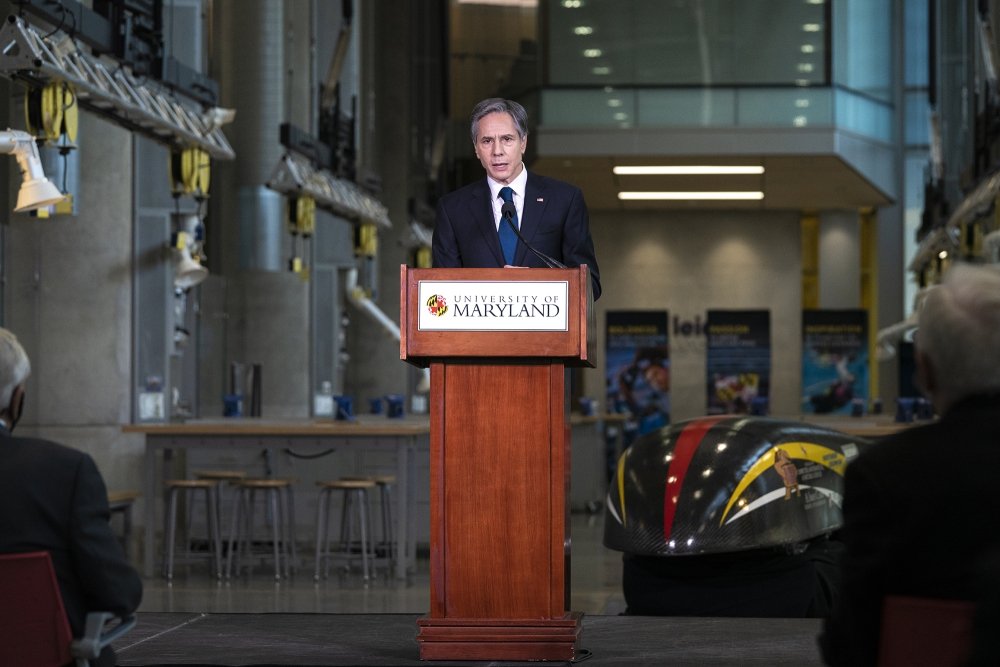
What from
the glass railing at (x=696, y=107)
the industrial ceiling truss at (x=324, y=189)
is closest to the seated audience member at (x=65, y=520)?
the industrial ceiling truss at (x=324, y=189)

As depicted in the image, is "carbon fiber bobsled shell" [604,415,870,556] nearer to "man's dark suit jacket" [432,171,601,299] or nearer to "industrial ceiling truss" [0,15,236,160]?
"man's dark suit jacket" [432,171,601,299]

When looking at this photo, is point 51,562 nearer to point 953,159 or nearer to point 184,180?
point 184,180

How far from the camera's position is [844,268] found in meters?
25.2

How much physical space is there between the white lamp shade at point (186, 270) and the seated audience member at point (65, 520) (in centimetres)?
880

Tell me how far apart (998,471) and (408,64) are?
20.3 metres

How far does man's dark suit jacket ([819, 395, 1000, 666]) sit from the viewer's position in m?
2.13

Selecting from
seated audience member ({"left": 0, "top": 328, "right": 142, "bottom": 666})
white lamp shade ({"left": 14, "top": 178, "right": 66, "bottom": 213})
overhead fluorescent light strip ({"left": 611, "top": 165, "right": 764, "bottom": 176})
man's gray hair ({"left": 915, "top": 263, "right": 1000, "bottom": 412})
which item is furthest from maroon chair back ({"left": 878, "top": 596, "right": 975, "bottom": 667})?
overhead fluorescent light strip ({"left": 611, "top": 165, "right": 764, "bottom": 176})

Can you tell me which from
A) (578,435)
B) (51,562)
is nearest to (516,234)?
(51,562)

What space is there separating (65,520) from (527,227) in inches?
72.5

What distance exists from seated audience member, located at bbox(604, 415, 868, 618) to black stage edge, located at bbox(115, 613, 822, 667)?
0.75m

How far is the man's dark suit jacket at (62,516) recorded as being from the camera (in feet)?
8.95

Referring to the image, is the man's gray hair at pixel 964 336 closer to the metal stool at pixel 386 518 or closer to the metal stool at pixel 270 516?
the metal stool at pixel 270 516

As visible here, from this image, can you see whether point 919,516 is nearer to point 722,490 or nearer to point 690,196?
point 722,490

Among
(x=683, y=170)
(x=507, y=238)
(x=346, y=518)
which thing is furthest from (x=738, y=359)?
(x=507, y=238)
